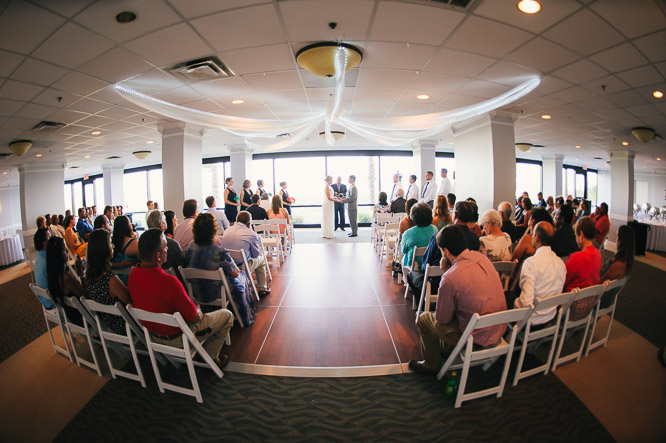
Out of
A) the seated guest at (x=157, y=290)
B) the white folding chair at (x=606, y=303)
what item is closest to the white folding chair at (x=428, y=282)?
the white folding chair at (x=606, y=303)

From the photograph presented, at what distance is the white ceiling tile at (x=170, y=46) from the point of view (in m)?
2.79

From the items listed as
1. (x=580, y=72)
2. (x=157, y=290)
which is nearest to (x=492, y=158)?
(x=580, y=72)

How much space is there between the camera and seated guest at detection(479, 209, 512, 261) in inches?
124

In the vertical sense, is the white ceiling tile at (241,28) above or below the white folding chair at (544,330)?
above

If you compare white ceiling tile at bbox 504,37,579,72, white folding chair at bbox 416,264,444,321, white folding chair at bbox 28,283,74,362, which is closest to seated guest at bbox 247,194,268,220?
white folding chair at bbox 28,283,74,362

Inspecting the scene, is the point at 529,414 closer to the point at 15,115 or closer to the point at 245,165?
Result: the point at 15,115

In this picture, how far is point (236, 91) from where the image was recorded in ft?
15.1

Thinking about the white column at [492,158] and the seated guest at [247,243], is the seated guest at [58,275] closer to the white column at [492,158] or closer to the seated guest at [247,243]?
the seated guest at [247,243]

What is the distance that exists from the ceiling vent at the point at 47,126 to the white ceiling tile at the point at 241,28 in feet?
14.1

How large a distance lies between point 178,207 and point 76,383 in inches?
195

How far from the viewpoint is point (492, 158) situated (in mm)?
6211

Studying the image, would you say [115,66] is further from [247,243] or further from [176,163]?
[176,163]

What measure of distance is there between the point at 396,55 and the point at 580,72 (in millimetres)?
2469

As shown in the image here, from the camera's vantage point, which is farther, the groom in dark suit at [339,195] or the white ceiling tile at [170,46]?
the groom in dark suit at [339,195]
